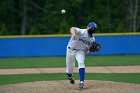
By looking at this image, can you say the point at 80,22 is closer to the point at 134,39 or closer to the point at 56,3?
the point at 56,3

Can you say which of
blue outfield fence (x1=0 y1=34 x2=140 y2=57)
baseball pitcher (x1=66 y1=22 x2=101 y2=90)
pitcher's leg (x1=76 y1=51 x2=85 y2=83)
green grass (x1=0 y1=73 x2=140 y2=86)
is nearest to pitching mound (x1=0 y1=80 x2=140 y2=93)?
pitcher's leg (x1=76 y1=51 x2=85 y2=83)

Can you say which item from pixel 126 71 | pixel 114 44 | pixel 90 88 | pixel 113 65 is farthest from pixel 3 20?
pixel 90 88

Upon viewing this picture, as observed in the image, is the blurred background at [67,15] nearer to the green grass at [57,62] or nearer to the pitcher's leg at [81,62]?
the green grass at [57,62]

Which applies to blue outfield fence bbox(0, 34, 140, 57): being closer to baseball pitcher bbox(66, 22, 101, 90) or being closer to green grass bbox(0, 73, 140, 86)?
green grass bbox(0, 73, 140, 86)

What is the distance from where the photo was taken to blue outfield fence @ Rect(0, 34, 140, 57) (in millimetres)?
24719

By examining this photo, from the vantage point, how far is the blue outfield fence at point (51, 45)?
81.1ft

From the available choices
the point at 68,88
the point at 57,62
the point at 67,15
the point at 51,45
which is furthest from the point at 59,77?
the point at 67,15

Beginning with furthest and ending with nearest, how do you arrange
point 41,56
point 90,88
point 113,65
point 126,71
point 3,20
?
point 3,20
point 41,56
point 113,65
point 126,71
point 90,88

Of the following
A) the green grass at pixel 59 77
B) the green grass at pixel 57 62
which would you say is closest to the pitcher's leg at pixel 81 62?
the green grass at pixel 59 77

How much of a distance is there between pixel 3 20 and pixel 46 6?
3.98 metres

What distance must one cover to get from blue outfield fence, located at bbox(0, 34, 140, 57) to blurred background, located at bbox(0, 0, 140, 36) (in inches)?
387

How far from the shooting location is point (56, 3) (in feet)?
122

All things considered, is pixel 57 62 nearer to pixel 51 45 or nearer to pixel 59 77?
pixel 51 45

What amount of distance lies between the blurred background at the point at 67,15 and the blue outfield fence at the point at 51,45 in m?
9.84
